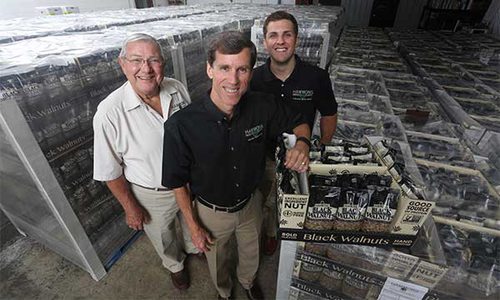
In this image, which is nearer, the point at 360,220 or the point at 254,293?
the point at 360,220

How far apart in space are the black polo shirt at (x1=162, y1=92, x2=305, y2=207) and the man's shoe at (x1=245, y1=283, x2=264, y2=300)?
96 cm

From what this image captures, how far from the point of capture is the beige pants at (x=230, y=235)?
1.75 meters

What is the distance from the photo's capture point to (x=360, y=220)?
44.9 inches

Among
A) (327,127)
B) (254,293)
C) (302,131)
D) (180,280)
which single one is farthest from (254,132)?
(180,280)

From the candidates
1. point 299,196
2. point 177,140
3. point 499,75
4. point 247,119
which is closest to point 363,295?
point 299,196

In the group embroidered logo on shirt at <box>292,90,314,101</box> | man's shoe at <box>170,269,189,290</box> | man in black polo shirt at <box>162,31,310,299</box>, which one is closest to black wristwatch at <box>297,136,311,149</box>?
man in black polo shirt at <box>162,31,310,299</box>

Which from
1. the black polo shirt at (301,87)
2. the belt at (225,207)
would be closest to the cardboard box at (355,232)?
the belt at (225,207)

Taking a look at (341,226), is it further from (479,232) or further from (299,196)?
(479,232)

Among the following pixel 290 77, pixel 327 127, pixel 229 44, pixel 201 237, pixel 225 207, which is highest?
pixel 229 44

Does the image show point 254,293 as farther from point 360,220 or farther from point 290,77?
point 290,77

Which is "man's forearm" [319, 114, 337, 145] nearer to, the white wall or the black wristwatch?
the black wristwatch

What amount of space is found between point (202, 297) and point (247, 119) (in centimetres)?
166

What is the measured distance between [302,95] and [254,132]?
0.77m

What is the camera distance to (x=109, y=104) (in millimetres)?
1604
